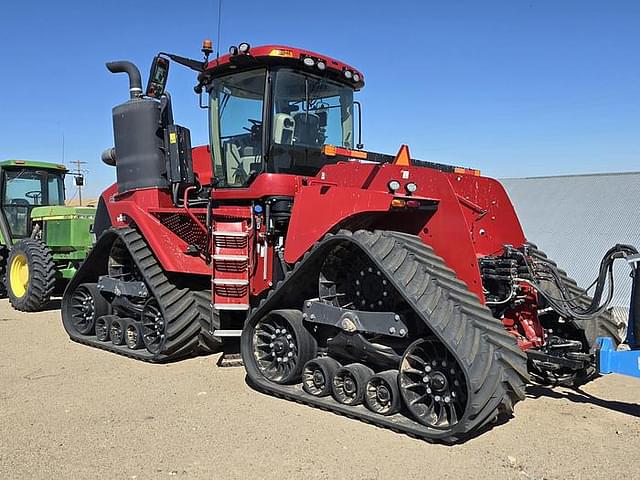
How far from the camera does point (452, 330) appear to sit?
423 centimetres

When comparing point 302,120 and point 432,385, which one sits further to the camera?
point 302,120

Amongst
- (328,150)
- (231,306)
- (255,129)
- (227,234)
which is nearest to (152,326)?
(231,306)

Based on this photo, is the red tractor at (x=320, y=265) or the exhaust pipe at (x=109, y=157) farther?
the exhaust pipe at (x=109, y=157)

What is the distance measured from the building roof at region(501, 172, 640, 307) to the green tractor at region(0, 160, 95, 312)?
8.21 metres

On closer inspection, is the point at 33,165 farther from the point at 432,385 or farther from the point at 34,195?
the point at 432,385

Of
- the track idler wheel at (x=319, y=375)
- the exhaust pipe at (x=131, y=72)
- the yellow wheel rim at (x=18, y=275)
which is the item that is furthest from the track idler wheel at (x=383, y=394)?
the yellow wheel rim at (x=18, y=275)

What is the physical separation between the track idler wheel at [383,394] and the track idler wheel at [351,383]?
6cm

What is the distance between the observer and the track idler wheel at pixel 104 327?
299 inches

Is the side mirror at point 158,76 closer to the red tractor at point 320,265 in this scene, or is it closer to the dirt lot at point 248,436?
the red tractor at point 320,265

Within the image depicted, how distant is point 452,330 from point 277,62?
3.35 metres

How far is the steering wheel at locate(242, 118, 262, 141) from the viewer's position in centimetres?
640

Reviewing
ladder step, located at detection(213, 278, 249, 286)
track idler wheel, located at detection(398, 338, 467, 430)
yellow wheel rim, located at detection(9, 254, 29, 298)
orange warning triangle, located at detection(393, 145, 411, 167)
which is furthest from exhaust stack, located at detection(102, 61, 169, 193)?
yellow wheel rim, located at detection(9, 254, 29, 298)

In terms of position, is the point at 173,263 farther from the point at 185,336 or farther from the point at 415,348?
the point at 415,348

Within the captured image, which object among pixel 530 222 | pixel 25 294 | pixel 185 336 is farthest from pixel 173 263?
pixel 530 222
